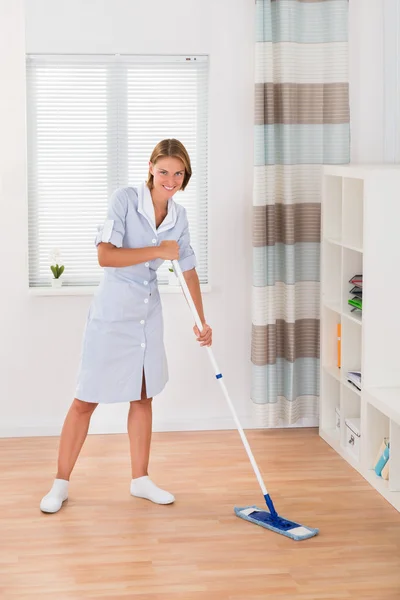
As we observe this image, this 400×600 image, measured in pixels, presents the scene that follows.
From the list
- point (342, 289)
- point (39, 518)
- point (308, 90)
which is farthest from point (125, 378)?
point (308, 90)

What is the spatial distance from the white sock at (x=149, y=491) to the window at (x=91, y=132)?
1.28 m

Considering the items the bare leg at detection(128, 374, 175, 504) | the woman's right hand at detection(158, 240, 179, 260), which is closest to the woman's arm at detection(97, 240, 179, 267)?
the woman's right hand at detection(158, 240, 179, 260)

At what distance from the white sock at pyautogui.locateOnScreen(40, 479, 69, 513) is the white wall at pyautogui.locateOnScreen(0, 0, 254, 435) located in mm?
1001

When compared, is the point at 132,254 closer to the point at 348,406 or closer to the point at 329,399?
the point at 348,406

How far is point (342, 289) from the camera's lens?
4.21 meters

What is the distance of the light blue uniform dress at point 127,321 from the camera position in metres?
3.47

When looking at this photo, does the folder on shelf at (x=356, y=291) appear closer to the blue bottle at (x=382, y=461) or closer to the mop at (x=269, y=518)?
the blue bottle at (x=382, y=461)

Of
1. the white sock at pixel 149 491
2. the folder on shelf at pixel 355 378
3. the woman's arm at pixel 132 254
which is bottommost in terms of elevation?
the white sock at pixel 149 491

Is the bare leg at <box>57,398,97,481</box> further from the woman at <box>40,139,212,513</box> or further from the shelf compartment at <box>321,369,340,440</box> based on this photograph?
the shelf compartment at <box>321,369,340,440</box>

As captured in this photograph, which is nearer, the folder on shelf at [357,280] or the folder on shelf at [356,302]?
the folder on shelf at [356,302]

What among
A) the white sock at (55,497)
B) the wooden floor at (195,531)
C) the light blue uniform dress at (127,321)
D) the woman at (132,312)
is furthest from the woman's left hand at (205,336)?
the white sock at (55,497)

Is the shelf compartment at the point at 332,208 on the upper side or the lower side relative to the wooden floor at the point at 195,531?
upper

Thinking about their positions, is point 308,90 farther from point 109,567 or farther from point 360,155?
point 109,567

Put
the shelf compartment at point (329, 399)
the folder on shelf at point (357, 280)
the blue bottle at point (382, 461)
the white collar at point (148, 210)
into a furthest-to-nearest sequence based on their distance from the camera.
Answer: the shelf compartment at point (329, 399) → the folder on shelf at point (357, 280) → the blue bottle at point (382, 461) → the white collar at point (148, 210)
